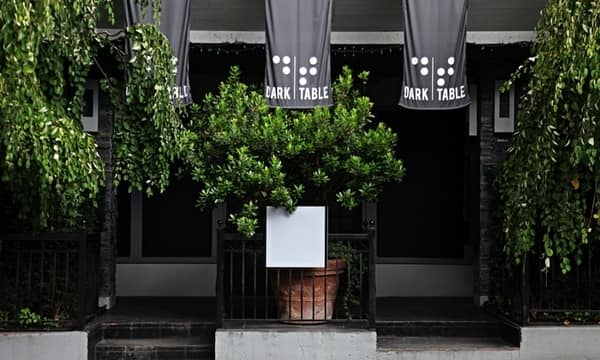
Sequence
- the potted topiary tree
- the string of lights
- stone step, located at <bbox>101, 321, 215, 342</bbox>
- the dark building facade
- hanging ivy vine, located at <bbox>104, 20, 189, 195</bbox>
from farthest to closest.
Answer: the dark building facade → the string of lights → stone step, located at <bbox>101, 321, 215, 342</bbox> → the potted topiary tree → hanging ivy vine, located at <bbox>104, 20, 189, 195</bbox>

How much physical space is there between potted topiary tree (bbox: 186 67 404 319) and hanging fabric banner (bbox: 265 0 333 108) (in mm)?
204

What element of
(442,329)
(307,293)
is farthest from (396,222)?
(307,293)

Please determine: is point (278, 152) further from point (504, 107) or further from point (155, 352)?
point (504, 107)

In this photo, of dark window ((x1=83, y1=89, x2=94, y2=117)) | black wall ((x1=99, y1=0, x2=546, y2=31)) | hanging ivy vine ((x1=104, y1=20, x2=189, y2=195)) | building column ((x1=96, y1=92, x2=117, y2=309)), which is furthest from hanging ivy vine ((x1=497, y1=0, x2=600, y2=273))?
dark window ((x1=83, y1=89, x2=94, y2=117))

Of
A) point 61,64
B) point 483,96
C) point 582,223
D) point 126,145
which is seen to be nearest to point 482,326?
point 582,223

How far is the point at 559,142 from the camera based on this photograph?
26.1 feet

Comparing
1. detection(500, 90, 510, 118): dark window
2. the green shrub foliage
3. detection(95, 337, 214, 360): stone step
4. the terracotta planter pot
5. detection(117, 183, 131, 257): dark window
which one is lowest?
detection(95, 337, 214, 360): stone step

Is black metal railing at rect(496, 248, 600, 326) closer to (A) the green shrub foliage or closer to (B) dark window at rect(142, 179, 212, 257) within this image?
(A) the green shrub foliage

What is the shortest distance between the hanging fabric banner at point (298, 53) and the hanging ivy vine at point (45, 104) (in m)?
2.08

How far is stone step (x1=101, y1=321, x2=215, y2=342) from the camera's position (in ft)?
31.7

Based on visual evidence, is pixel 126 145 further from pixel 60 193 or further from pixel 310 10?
pixel 310 10

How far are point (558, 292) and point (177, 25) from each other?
5397mm

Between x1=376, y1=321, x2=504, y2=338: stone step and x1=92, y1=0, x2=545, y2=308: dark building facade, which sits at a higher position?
x1=92, y1=0, x2=545, y2=308: dark building facade

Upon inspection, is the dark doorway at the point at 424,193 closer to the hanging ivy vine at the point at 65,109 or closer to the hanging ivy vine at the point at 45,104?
the hanging ivy vine at the point at 65,109
